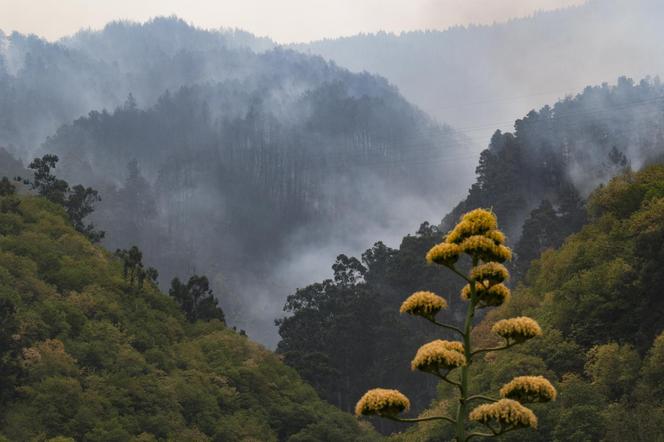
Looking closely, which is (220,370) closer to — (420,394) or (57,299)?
(57,299)

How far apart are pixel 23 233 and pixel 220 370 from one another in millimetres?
27437

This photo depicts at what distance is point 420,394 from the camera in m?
145

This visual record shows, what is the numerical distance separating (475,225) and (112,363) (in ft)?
294

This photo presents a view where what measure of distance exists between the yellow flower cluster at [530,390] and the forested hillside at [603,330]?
196 feet

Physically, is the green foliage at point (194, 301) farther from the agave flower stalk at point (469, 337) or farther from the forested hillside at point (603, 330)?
the agave flower stalk at point (469, 337)

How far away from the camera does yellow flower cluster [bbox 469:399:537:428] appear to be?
43.3 ft

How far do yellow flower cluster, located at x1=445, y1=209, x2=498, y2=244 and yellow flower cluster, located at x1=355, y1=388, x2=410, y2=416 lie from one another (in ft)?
7.32

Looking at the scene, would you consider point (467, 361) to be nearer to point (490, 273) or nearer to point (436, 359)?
point (436, 359)

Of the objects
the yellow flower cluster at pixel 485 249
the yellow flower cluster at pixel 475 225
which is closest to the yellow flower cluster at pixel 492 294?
the yellow flower cluster at pixel 485 249

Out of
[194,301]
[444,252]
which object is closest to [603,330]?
[194,301]

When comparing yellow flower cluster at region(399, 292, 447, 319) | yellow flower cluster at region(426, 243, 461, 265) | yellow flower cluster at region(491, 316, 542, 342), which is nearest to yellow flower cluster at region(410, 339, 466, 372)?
yellow flower cluster at region(399, 292, 447, 319)

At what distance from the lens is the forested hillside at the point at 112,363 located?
88875 millimetres

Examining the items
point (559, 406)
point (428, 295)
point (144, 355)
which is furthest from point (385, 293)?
point (428, 295)

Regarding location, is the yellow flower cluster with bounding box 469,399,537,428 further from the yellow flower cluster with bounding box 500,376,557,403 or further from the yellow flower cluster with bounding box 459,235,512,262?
the yellow flower cluster with bounding box 459,235,512,262
